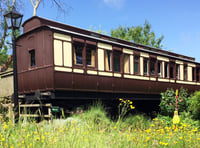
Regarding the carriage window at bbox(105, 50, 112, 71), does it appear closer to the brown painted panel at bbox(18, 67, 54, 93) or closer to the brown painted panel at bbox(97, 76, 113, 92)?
the brown painted panel at bbox(97, 76, 113, 92)

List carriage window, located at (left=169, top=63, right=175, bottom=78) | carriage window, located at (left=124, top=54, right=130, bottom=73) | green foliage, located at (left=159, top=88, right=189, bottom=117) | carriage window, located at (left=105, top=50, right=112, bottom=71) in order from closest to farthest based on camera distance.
Answer: 1. carriage window, located at (left=105, top=50, right=112, bottom=71)
2. carriage window, located at (left=124, top=54, right=130, bottom=73)
3. green foliage, located at (left=159, top=88, right=189, bottom=117)
4. carriage window, located at (left=169, top=63, right=175, bottom=78)

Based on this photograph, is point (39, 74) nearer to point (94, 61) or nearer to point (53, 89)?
point (53, 89)

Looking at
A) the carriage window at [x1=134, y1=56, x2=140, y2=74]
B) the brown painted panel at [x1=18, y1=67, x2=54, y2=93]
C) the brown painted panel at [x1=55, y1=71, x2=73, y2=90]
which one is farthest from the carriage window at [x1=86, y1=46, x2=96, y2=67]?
the carriage window at [x1=134, y1=56, x2=140, y2=74]

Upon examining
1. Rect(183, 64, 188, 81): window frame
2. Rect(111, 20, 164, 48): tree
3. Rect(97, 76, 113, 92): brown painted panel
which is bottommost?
Rect(97, 76, 113, 92): brown painted panel

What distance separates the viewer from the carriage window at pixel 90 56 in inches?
432

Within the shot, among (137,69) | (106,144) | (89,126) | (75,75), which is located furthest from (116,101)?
(106,144)

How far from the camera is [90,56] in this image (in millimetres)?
11141

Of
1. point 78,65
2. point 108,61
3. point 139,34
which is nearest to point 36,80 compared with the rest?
point 78,65

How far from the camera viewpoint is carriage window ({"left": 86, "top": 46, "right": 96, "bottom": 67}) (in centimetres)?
1098

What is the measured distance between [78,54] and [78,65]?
18.0 inches

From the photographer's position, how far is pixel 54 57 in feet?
32.1

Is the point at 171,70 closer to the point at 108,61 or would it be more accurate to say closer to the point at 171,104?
the point at 171,104

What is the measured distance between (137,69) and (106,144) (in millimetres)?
9542

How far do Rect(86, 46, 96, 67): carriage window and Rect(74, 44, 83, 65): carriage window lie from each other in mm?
351
